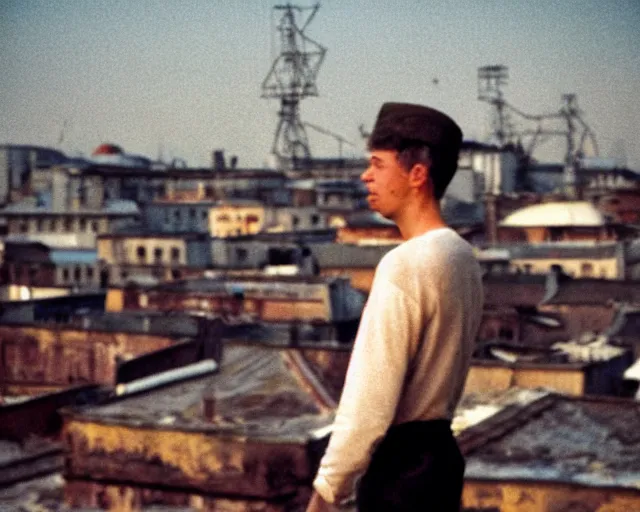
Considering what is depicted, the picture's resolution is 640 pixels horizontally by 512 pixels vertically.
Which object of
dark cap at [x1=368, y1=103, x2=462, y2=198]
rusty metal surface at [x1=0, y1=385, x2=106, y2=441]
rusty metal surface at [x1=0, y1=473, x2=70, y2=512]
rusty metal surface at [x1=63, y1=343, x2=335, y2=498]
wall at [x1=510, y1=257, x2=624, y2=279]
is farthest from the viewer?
wall at [x1=510, y1=257, x2=624, y2=279]

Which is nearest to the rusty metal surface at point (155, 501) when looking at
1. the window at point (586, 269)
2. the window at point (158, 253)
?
the window at point (586, 269)

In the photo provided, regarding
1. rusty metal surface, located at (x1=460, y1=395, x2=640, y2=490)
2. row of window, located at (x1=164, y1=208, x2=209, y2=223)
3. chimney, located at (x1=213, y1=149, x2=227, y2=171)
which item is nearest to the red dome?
chimney, located at (x1=213, y1=149, x2=227, y2=171)

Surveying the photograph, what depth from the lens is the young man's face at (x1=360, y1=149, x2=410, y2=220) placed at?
105 inches

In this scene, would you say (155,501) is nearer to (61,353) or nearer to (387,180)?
(61,353)

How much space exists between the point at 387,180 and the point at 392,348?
0.38 m

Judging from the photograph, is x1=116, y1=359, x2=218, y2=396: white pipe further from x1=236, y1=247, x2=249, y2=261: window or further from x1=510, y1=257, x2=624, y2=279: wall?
x1=236, y1=247, x2=249, y2=261: window

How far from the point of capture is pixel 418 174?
2.66 meters

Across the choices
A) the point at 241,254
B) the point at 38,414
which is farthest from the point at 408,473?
the point at 241,254

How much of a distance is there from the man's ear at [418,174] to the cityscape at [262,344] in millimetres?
6511

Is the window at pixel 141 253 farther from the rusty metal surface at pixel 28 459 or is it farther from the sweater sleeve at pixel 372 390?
the sweater sleeve at pixel 372 390

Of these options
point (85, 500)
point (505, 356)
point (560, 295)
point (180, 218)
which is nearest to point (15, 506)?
point (85, 500)

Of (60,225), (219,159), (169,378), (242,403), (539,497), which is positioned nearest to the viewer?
(539,497)

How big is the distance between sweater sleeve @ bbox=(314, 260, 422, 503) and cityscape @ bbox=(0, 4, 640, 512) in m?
6.57

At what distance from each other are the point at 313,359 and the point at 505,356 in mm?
3056
